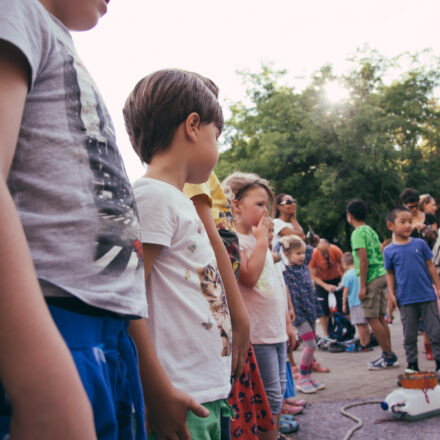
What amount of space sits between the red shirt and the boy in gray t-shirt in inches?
307

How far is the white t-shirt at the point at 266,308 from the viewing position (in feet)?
8.79

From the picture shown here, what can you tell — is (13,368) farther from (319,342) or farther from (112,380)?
(319,342)

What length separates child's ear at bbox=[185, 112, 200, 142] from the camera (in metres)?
1.55

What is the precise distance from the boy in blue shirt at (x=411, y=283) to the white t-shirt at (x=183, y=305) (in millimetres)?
3754

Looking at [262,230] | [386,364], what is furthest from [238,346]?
[386,364]

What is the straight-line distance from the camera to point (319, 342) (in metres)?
7.51

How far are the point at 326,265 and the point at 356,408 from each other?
4.76 m

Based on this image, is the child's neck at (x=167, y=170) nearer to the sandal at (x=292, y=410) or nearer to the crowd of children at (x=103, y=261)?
the crowd of children at (x=103, y=261)

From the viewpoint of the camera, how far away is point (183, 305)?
133 cm

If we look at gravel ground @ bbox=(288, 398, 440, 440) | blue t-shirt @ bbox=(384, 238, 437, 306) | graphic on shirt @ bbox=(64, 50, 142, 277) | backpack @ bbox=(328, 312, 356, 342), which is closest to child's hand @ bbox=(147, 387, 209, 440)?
graphic on shirt @ bbox=(64, 50, 142, 277)

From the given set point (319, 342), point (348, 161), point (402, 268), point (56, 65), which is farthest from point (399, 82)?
point (56, 65)

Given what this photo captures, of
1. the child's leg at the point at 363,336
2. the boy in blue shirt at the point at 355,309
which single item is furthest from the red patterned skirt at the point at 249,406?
the child's leg at the point at 363,336

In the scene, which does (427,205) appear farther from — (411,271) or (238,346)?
(238,346)

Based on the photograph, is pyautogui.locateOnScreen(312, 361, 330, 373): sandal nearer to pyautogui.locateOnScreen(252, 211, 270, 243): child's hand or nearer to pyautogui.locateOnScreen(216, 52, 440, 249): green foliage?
pyautogui.locateOnScreen(252, 211, 270, 243): child's hand
